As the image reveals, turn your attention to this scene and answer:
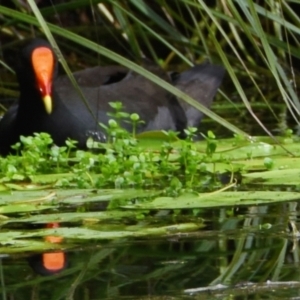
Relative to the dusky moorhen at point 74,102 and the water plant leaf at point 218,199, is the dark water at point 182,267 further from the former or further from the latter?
the dusky moorhen at point 74,102

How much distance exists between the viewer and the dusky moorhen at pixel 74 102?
567 cm

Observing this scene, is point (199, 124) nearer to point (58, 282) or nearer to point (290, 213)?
point (290, 213)

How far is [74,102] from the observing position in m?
5.95

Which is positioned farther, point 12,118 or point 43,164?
point 12,118

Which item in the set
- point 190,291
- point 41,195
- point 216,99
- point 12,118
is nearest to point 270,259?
point 190,291

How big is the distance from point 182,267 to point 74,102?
10.6 ft

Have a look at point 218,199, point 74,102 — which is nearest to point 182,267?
point 218,199

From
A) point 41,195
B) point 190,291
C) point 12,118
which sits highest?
point 12,118

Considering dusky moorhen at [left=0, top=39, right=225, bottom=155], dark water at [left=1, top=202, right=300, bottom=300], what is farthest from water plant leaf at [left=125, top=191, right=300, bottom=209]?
dusky moorhen at [left=0, top=39, right=225, bottom=155]

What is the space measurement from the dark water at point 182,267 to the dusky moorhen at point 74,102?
2.06 metres

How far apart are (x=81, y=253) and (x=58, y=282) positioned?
334mm

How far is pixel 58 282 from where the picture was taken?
267cm

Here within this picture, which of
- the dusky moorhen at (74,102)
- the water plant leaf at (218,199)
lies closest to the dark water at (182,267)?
the water plant leaf at (218,199)

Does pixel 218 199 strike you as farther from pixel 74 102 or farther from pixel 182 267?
pixel 74 102
